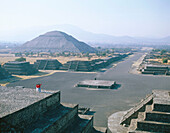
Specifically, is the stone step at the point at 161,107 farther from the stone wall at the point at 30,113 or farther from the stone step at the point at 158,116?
the stone wall at the point at 30,113

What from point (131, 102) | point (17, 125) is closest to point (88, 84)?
point (131, 102)

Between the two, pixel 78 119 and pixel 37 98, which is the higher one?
pixel 37 98

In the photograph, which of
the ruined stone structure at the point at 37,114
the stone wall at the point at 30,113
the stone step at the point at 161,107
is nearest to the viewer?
the stone wall at the point at 30,113

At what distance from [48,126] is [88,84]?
35380mm

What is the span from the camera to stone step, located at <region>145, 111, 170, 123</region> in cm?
2019

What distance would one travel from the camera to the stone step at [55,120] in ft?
47.7

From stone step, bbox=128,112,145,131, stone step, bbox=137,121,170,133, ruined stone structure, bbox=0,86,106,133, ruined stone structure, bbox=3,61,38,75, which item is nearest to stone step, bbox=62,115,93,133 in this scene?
ruined stone structure, bbox=0,86,106,133

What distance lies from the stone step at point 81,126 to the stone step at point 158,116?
665 centimetres

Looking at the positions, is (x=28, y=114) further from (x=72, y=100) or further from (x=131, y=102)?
(x=131, y=102)

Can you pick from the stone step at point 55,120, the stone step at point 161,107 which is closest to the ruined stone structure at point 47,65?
the stone step at point 55,120

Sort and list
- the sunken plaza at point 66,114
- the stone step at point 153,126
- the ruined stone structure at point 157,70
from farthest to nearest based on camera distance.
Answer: the ruined stone structure at point 157,70, the stone step at point 153,126, the sunken plaza at point 66,114

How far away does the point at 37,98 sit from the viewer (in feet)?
54.8

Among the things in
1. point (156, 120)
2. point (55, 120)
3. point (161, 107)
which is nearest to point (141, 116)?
point (156, 120)

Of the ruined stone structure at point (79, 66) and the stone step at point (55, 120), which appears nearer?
the stone step at point (55, 120)
